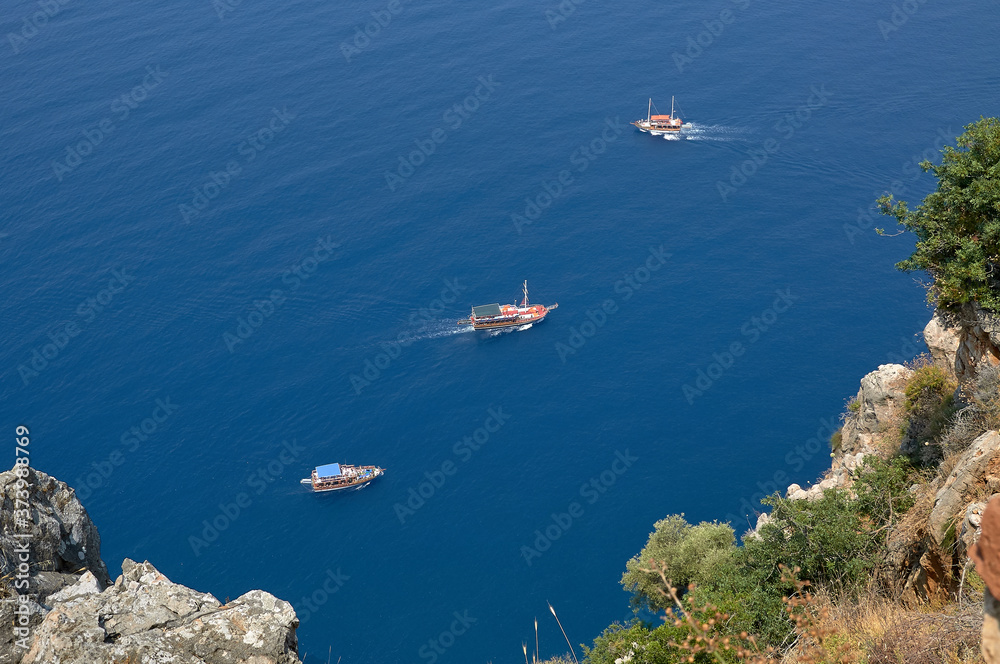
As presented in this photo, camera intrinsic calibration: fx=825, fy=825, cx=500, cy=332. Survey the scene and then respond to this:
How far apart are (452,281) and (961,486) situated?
98.3m

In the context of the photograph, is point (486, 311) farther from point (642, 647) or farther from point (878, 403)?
point (642, 647)

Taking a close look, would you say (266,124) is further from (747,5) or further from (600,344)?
(747,5)

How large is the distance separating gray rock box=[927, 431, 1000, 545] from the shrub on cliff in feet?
22.7

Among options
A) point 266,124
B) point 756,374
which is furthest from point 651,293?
point 266,124

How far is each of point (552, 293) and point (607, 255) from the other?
11.9 meters

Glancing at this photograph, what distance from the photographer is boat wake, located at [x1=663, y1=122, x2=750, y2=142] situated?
478ft

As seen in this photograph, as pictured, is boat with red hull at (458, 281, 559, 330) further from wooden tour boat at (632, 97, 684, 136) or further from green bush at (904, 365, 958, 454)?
green bush at (904, 365, 958, 454)

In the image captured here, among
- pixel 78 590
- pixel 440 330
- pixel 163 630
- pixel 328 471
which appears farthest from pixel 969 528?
pixel 440 330

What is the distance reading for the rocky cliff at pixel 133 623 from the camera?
22531mm

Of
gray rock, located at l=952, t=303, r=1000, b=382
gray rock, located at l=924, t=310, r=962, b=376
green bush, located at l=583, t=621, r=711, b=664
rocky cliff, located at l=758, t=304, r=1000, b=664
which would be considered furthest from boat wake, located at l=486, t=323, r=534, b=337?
gray rock, located at l=952, t=303, r=1000, b=382

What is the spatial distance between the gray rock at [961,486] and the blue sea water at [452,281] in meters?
59.9

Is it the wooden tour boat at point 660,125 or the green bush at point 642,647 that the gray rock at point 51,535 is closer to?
the green bush at point 642,647

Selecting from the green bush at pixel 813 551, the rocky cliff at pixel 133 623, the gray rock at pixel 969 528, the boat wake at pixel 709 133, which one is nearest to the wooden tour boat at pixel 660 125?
the boat wake at pixel 709 133

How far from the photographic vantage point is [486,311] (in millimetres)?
112312
